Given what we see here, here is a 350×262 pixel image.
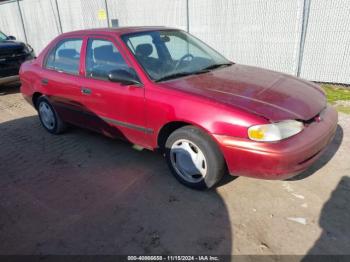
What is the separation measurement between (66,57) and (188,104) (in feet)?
7.98

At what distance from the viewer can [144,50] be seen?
13.1 ft

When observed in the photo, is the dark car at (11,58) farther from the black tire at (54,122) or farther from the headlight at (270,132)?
the headlight at (270,132)

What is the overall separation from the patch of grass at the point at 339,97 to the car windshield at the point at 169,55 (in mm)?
2627

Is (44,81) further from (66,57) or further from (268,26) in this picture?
(268,26)

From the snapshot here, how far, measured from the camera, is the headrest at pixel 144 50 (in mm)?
3936

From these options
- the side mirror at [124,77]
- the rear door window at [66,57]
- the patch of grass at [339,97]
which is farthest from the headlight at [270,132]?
the patch of grass at [339,97]

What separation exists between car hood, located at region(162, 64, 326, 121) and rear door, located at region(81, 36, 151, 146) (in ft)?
1.58

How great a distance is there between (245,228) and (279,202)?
55cm

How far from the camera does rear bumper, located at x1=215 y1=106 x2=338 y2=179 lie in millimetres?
2924

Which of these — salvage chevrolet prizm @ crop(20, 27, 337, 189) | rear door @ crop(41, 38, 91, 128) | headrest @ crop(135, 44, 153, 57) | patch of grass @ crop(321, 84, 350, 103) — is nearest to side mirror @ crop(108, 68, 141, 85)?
salvage chevrolet prizm @ crop(20, 27, 337, 189)

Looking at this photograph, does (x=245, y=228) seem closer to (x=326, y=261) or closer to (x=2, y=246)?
(x=326, y=261)

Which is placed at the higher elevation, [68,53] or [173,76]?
[68,53]

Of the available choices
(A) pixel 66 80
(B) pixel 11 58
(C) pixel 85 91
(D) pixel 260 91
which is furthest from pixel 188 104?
(B) pixel 11 58

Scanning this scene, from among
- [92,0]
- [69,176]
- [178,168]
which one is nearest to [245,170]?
[178,168]
